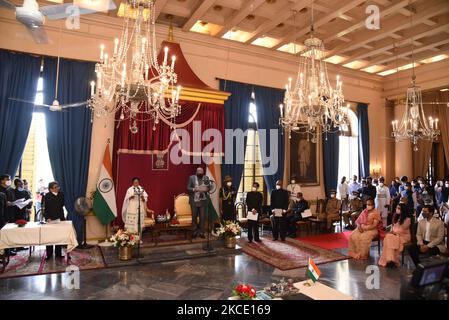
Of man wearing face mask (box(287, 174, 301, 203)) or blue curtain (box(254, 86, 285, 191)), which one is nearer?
man wearing face mask (box(287, 174, 301, 203))

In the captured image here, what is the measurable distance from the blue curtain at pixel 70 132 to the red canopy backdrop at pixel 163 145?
A: 2.50ft

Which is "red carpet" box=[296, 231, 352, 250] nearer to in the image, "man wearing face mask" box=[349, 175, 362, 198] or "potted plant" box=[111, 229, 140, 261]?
"man wearing face mask" box=[349, 175, 362, 198]

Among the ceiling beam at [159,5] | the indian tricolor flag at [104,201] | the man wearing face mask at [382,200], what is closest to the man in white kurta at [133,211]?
the indian tricolor flag at [104,201]

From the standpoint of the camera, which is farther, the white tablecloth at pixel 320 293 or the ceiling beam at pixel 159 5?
the ceiling beam at pixel 159 5

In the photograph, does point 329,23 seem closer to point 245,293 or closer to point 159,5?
point 159,5

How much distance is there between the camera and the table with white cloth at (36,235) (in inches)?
204

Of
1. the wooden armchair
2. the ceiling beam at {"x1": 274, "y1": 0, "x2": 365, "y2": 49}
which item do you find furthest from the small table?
the ceiling beam at {"x1": 274, "y1": 0, "x2": 365, "y2": 49}

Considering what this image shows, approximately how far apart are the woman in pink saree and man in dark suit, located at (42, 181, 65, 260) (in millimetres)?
6102

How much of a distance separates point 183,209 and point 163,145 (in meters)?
1.74

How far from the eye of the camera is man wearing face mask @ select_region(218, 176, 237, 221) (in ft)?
26.7

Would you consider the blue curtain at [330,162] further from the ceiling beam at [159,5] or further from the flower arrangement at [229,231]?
the ceiling beam at [159,5]

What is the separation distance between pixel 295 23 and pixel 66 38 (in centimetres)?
590
